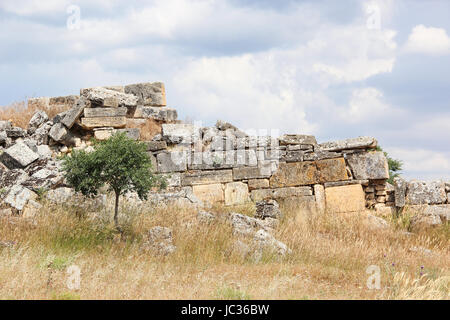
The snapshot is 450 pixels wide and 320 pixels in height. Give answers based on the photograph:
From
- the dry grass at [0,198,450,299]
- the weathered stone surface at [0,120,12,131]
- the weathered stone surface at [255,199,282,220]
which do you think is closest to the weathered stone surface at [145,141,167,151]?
the dry grass at [0,198,450,299]

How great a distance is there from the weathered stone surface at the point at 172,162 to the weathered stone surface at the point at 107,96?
2083 mm

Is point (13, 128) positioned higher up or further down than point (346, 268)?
higher up

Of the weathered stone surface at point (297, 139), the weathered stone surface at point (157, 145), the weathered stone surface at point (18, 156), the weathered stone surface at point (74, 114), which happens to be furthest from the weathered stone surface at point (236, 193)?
the weathered stone surface at point (18, 156)

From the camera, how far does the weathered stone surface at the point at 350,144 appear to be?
13.0m

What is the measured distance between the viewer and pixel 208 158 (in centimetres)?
1351

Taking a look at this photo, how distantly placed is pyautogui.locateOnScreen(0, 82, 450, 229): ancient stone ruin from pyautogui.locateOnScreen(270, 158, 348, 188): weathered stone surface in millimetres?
24

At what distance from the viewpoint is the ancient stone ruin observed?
12828 mm

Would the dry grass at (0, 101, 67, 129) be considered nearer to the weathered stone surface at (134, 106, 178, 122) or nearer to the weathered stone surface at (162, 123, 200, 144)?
the weathered stone surface at (134, 106, 178, 122)

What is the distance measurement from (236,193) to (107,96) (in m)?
4.51

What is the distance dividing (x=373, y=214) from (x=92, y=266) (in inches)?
295

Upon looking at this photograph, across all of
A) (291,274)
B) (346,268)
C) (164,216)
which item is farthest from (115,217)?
(346,268)

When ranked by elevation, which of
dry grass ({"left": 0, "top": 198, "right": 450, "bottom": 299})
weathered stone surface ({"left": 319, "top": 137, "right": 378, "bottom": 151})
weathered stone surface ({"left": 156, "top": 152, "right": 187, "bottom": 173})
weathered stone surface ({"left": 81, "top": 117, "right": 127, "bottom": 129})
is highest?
weathered stone surface ({"left": 81, "top": 117, "right": 127, "bottom": 129})

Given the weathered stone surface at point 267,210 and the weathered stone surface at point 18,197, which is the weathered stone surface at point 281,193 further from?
the weathered stone surface at point 18,197
